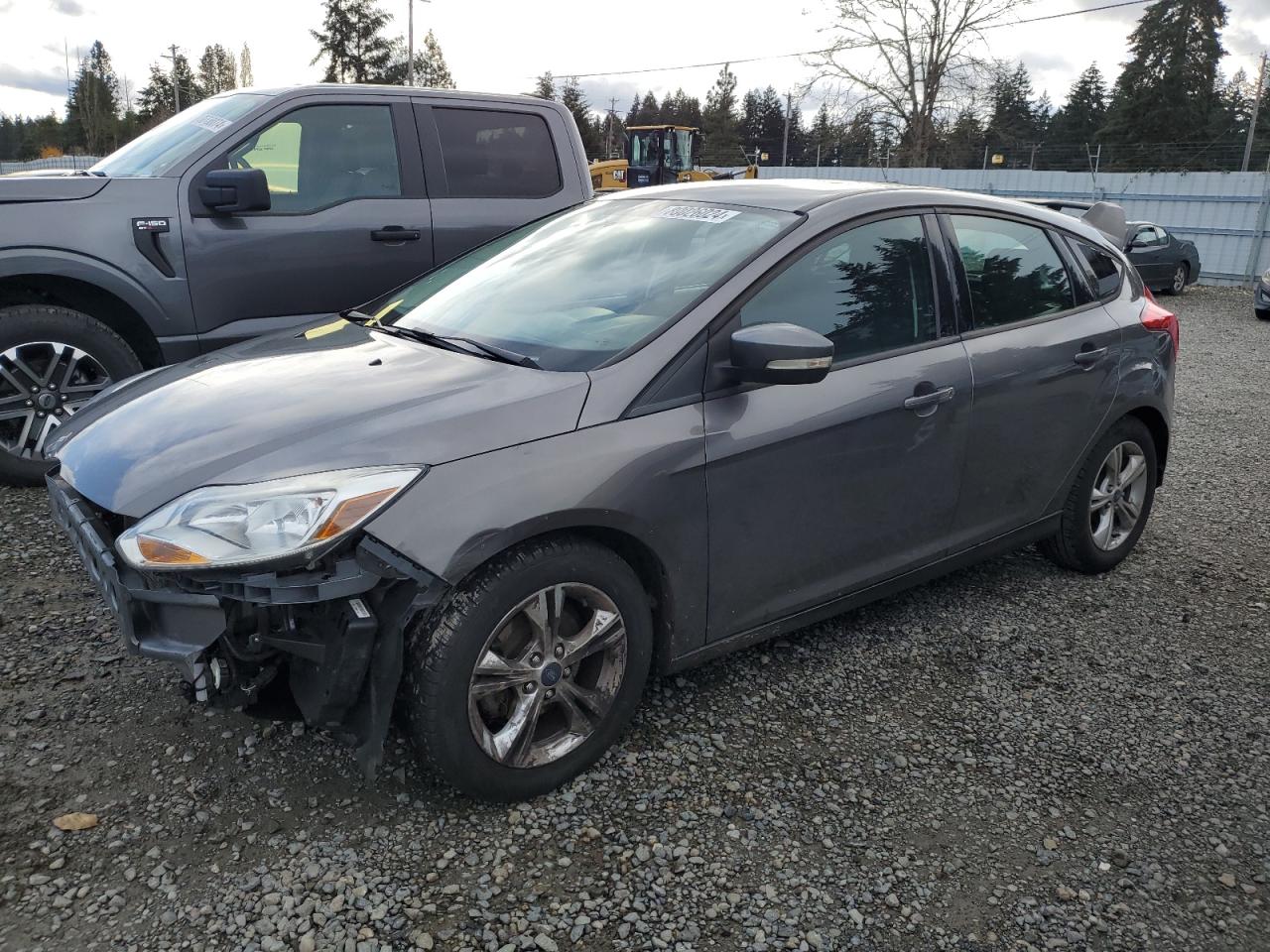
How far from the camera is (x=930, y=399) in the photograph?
3.29 metres

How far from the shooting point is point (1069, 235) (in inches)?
162

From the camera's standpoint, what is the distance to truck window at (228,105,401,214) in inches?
204

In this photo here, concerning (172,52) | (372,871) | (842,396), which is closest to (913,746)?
(842,396)

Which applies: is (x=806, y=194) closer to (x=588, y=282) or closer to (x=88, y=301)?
(x=588, y=282)

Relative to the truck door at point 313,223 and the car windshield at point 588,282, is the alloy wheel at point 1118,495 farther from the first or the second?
the truck door at point 313,223

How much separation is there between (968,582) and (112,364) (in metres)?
4.15

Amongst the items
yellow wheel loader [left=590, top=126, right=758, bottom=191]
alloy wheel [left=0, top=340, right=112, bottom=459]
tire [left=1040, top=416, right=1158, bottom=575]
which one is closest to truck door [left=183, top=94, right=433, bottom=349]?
alloy wheel [left=0, top=340, right=112, bottom=459]

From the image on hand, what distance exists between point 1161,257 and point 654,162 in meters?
13.2

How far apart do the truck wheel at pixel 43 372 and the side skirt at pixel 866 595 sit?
3.44 metres

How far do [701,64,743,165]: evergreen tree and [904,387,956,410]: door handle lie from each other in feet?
265

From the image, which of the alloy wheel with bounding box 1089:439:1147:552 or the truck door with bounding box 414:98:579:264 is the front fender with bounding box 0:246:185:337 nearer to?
the truck door with bounding box 414:98:579:264

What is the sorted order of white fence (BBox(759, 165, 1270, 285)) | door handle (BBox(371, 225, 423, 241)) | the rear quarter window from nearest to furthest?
the rear quarter window
door handle (BBox(371, 225, 423, 241))
white fence (BBox(759, 165, 1270, 285))

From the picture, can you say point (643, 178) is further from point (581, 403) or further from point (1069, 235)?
point (581, 403)

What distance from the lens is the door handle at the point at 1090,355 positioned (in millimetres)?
3881
